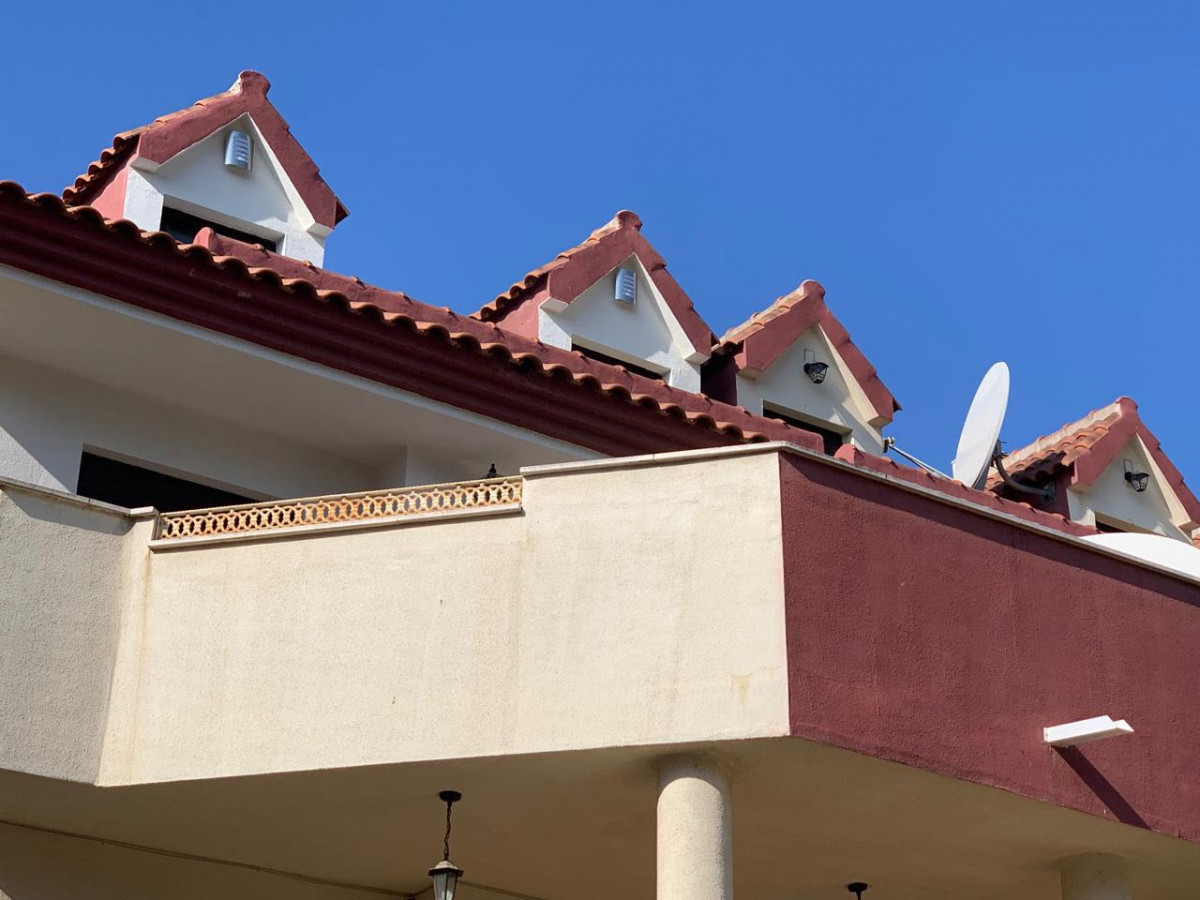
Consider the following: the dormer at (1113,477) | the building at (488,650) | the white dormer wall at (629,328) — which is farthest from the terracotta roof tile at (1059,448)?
the building at (488,650)

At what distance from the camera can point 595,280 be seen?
17.5 meters

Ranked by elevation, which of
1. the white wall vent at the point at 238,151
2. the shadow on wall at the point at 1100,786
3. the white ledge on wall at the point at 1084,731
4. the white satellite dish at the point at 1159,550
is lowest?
the shadow on wall at the point at 1100,786

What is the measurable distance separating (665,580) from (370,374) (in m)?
3.33

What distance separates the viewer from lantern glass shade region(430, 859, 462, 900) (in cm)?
1201

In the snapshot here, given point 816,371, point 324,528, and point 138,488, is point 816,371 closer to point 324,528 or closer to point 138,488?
point 138,488

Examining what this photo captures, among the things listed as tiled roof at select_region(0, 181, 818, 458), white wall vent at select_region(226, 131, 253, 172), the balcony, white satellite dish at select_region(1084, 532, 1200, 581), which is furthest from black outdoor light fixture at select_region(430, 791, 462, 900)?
white wall vent at select_region(226, 131, 253, 172)

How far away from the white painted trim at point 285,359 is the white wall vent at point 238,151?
3.12 meters

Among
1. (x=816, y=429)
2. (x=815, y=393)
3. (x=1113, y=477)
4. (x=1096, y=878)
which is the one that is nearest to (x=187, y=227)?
(x=815, y=393)

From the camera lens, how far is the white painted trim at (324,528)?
1204 cm

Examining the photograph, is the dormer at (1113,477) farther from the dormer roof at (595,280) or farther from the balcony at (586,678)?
the balcony at (586,678)

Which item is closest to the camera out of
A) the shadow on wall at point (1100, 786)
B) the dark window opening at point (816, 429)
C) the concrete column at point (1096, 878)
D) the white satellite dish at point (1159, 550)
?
the shadow on wall at point (1100, 786)

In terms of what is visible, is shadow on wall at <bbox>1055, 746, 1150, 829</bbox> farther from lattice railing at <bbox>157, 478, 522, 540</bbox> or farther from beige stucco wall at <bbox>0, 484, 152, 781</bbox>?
beige stucco wall at <bbox>0, 484, 152, 781</bbox>

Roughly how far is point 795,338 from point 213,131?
5.50m

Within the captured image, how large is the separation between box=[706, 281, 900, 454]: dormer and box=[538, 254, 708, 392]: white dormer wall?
351mm
